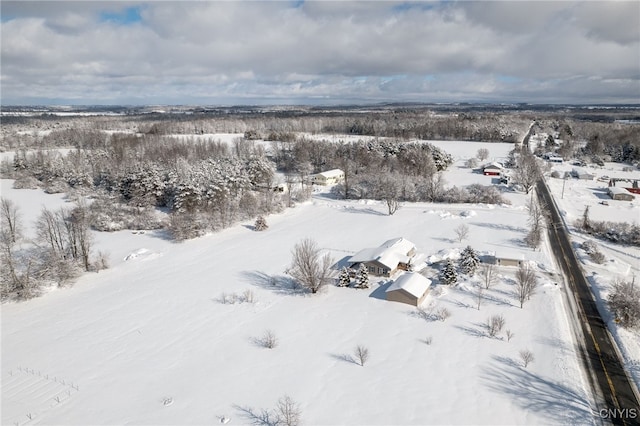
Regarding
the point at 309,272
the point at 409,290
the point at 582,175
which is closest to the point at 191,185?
the point at 309,272

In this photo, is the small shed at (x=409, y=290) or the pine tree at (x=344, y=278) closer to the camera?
the small shed at (x=409, y=290)

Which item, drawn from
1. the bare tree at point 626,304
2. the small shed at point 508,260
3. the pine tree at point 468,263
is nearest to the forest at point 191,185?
the small shed at point 508,260

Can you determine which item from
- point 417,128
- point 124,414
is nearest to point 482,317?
point 124,414

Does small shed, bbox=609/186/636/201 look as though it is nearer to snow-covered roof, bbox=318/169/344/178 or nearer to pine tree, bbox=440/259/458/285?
pine tree, bbox=440/259/458/285

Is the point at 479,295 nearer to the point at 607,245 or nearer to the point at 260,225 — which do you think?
the point at 607,245

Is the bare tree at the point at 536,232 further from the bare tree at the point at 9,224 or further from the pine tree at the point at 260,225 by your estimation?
the bare tree at the point at 9,224

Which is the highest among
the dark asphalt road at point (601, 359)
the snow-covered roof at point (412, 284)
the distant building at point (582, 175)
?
the distant building at point (582, 175)

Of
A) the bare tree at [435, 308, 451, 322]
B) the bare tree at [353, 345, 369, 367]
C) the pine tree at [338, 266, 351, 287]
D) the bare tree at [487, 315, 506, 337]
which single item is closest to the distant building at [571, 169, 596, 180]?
the bare tree at [487, 315, 506, 337]
